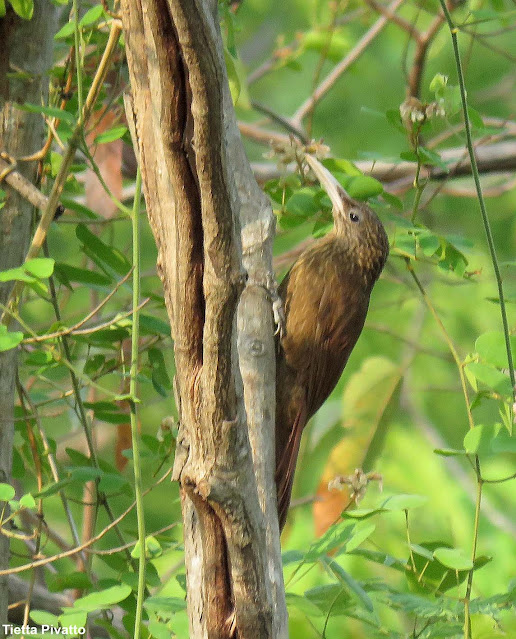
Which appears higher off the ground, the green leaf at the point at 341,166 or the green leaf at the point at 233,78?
the green leaf at the point at 233,78

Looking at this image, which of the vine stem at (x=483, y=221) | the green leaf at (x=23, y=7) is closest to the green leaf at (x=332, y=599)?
the vine stem at (x=483, y=221)

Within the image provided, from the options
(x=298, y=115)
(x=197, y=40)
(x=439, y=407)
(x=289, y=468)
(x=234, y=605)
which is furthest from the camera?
(x=439, y=407)

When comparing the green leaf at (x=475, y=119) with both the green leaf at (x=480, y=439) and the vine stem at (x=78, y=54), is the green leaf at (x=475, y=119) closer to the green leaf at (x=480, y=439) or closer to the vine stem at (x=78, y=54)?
the green leaf at (x=480, y=439)

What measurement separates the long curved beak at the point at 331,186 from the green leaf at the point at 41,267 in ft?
2.58

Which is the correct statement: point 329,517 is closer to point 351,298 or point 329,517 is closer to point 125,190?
point 351,298

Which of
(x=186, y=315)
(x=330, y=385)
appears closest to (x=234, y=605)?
(x=186, y=315)

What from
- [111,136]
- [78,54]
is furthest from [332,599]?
[78,54]

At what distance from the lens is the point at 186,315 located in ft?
4.23

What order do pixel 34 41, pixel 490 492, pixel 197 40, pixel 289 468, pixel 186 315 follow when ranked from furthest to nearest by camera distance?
pixel 490 492
pixel 289 468
pixel 34 41
pixel 186 315
pixel 197 40

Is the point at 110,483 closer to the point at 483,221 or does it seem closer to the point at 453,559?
the point at 453,559

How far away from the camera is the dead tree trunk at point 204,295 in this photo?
1.17 m

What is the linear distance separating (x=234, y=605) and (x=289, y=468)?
1.00 meters

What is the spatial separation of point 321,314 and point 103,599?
4.16ft

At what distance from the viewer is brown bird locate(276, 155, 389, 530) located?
8.54ft
